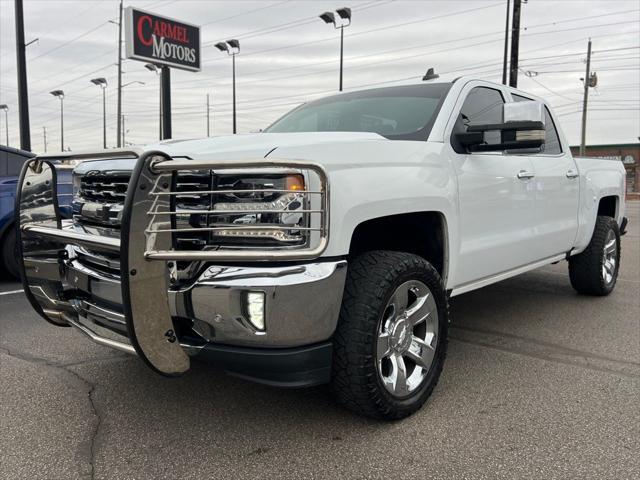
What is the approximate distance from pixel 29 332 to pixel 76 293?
6.13 feet

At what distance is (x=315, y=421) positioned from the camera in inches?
Result: 116

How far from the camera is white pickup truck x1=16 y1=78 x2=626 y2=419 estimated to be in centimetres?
235

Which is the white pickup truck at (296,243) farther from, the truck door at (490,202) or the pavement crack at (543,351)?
the pavement crack at (543,351)

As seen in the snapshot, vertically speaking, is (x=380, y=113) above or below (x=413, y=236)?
above

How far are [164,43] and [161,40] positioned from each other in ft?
0.40

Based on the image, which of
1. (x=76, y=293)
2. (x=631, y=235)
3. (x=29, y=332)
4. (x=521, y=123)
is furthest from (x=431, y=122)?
Answer: (x=631, y=235)

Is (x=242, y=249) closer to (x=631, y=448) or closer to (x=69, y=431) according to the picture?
(x=69, y=431)

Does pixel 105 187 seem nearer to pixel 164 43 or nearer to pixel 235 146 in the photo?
pixel 235 146

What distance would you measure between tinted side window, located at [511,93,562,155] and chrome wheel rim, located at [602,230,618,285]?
1211 mm

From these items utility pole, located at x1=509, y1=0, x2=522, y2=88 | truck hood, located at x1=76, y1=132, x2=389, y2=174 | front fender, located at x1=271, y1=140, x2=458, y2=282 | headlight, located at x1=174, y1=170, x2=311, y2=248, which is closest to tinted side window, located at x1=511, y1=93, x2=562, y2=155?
front fender, located at x1=271, y1=140, x2=458, y2=282

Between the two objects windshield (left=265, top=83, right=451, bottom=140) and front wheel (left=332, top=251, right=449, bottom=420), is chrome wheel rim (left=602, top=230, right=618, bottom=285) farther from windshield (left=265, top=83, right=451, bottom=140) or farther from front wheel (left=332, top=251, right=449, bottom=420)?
front wheel (left=332, top=251, right=449, bottom=420)

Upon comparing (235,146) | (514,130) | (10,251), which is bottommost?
(10,251)

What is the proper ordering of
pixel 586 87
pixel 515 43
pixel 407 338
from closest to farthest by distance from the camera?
pixel 407 338, pixel 515 43, pixel 586 87

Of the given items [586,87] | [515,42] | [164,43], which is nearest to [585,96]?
[586,87]
